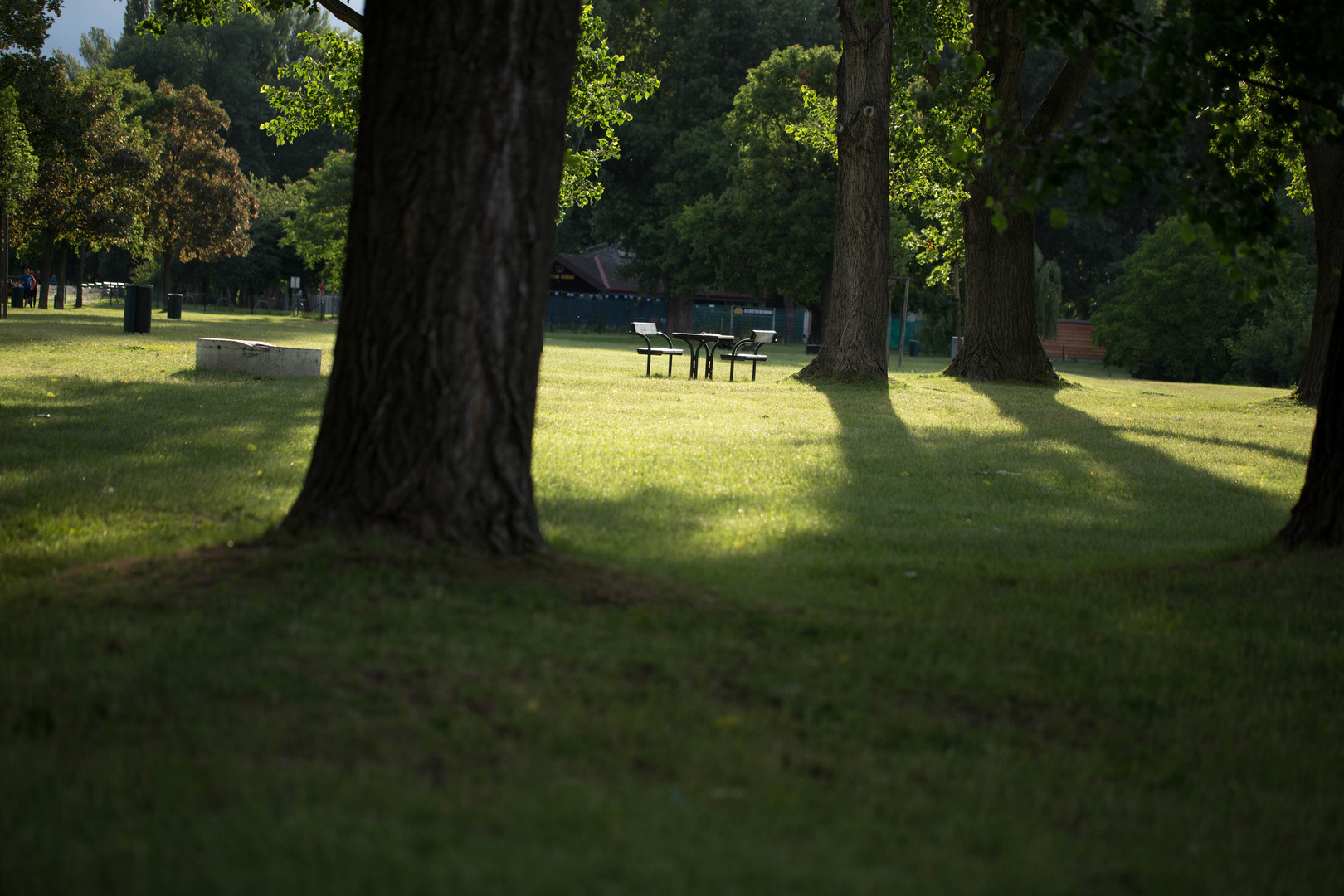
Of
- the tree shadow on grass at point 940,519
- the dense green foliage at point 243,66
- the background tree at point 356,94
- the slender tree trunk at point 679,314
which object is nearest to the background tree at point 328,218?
the slender tree trunk at point 679,314

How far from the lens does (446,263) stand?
15.0ft

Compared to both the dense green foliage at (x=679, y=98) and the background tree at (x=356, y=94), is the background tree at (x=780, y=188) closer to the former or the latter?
the dense green foliage at (x=679, y=98)

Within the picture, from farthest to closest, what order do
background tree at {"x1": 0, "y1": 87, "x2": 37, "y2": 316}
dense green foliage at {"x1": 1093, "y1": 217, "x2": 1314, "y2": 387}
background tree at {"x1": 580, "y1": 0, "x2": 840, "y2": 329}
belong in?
1. background tree at {"x1": 580, "y1": 0, "x2": 840, "y2": 329}
2. dense green foliage at {"x1": 1093, "y1": 217, "x2": 1314, "y2": 387}
3. background tree at {"x1": 0, "y1": 87, "x2": 37, "y2": 316}

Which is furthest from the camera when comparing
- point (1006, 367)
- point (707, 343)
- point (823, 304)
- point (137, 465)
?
point (823, 304)

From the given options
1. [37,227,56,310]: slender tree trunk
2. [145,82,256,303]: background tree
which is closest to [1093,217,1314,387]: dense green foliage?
[145,82,256,303]: background tree

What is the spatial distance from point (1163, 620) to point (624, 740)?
10.1 feet

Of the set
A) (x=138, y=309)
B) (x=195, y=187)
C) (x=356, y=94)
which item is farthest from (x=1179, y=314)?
(x=195, y=187)

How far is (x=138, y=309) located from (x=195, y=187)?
26.9 meters

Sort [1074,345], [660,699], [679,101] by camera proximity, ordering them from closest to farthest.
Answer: [660,699]
[679,101]
[1074,345]

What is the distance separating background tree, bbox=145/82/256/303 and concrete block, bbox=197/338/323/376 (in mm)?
37455

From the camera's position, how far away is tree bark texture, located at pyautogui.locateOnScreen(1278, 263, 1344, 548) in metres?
6.01

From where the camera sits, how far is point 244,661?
358 cm

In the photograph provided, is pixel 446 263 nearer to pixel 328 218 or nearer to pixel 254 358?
pixel 254 358

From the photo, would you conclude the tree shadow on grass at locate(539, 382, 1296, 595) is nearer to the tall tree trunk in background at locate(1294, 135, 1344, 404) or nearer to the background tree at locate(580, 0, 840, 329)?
the tall tree trunk in background at locate(1294, 135, 1344, 404)
